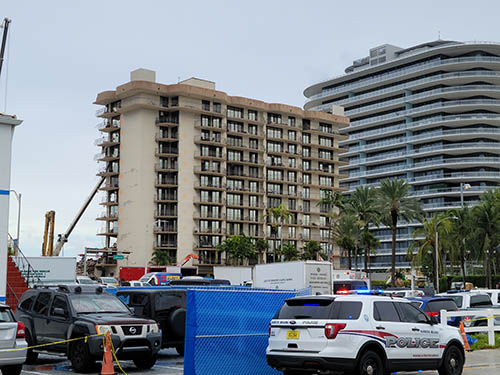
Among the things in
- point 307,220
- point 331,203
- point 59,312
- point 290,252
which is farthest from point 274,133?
point 59,312

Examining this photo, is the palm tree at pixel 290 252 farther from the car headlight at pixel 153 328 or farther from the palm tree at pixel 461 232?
the car headlight at pixel 153 328

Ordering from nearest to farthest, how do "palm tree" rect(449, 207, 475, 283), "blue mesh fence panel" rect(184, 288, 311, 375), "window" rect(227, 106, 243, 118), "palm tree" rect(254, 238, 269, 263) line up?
"blue mesh fence panel" rect(184, 288, 311, 375) < "palm tree" rect(449, 207, 475, 283) < "palm tree" rect(254, 238, 269, 263) < "window" rect(227, 106, 243, 118)

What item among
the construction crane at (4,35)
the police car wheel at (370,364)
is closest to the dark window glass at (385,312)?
the police car wheel at (370,364)

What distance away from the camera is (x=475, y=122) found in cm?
12812

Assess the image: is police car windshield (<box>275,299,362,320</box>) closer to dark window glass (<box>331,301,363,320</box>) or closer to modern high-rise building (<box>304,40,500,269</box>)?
dark window glass (<box>331,301,363,320</box>)

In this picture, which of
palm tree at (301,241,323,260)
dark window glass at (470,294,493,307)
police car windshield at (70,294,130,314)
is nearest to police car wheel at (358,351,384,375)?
police car windshield at (70,294,130,314)

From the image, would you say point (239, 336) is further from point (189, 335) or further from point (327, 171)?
point (327, 171)

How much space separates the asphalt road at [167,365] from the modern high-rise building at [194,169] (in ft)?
256

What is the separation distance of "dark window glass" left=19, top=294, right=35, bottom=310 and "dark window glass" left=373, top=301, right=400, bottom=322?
8706mm

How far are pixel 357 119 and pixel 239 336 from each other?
448 ft

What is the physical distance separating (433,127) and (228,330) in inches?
4866

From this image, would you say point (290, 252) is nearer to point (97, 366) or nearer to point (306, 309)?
point (97, 366)

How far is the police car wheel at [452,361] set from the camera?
1454cm

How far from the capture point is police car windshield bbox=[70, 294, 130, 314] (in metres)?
16.0
